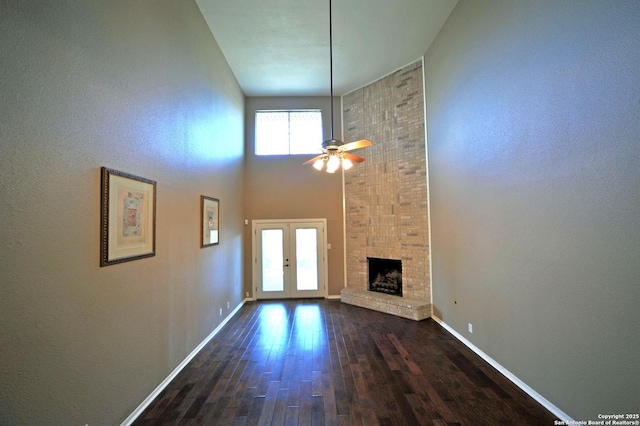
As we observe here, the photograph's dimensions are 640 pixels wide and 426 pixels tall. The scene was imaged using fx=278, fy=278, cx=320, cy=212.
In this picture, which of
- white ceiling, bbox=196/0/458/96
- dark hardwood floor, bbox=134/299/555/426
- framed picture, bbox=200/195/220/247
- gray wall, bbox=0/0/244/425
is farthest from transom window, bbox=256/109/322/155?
dark hardwood floor, bbox=134/299/555/426

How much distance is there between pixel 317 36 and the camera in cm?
502

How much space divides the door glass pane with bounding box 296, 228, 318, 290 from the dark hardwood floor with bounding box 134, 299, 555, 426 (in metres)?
2.29

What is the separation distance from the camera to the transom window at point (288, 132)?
7.24 m

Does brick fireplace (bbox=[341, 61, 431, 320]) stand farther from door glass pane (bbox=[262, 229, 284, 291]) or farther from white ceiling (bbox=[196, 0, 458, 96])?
door glass pane (bbox=[262, 229, 284, 291])

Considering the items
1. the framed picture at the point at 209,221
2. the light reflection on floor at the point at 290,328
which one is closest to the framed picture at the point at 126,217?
the framed picture at the point at 209,221

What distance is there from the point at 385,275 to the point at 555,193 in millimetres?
4302

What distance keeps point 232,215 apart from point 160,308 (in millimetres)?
3141

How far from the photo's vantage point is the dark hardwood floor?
101 inches

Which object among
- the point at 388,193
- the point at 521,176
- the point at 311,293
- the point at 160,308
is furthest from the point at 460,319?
the point at 160,308

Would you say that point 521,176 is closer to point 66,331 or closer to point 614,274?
point 614,274

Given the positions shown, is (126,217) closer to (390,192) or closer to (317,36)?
(317,36)

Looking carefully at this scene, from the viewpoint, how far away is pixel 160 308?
304cm

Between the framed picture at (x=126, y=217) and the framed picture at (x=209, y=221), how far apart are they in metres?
1.33

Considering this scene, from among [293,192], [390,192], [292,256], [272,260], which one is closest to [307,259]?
[292,256]
